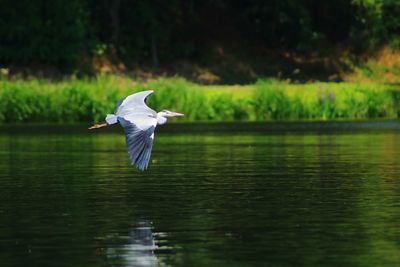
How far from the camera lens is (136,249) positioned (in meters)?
15.7

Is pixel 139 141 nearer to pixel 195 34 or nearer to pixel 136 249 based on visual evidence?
pixel 136 249

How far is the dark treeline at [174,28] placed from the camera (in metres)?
72.3

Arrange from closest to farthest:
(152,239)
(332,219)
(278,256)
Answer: (278,256), (152,239), (332,219)

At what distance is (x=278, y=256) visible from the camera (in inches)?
587

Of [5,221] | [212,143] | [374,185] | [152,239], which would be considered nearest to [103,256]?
[152,239]

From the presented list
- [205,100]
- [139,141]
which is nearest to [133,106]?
[139,141]

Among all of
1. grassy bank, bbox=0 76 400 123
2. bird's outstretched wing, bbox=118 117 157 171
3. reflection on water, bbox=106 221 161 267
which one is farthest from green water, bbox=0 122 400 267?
grassy bank, bbox=0 76 400 123

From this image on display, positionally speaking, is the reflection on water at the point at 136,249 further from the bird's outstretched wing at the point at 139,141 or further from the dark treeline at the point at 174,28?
the dark treeline at the point at 174,28

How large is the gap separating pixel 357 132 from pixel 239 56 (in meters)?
35.8

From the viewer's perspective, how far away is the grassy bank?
54.8m

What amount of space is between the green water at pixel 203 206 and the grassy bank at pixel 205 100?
17.2 meters

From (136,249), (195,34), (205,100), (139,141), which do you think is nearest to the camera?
(136,249)

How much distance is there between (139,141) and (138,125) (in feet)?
1.69

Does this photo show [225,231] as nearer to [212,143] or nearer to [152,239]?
[152,239]
